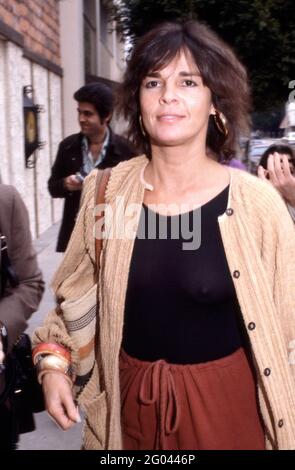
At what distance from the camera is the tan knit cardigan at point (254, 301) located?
1.82 meters

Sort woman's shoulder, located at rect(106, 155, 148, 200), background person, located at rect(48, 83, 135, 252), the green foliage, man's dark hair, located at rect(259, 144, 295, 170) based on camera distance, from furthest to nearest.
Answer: the green foliage < background person, located at rect(48, 83, 135, 252) < man's dark hair, located at rect(259, 144, 295, 170) < woman's shoulder, located at rect(106, 155, 148, 200)

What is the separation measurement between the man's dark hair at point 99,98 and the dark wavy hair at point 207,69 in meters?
2.51

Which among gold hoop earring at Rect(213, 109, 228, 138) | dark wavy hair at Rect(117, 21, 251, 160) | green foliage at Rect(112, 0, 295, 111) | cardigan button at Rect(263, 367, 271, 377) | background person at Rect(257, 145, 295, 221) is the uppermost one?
green foliage at Rect(112, 0, 295, 111)

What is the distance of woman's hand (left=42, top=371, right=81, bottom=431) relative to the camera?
72.0 inches

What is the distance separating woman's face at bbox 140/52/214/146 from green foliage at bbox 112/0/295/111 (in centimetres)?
821

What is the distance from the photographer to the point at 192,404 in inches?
70.7

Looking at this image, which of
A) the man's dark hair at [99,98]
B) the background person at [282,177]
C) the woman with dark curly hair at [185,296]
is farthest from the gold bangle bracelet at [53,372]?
the man's dark hair at [99,98]

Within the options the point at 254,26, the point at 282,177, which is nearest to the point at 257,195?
the point at 282,177

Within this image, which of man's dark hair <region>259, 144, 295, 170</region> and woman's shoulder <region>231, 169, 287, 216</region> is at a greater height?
man's dark hair <region>259, 144, 295, 170</region>

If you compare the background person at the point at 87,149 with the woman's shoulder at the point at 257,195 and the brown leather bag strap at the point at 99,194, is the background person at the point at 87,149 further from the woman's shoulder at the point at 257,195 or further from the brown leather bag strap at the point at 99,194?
the woman's shoulder at the point at 257,195

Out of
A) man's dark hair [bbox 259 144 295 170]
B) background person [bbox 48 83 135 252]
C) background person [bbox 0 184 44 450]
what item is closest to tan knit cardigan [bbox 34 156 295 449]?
background person [bbox 0 184 44 450]

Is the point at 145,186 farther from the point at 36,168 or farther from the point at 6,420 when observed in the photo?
the point at 36,168

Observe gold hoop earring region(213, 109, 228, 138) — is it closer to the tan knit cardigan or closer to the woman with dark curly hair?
the woman with dark curly hair
